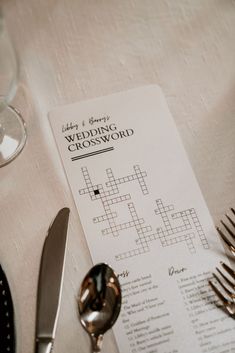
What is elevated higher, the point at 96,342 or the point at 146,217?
the point at 146,217

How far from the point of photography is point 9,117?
0.50m

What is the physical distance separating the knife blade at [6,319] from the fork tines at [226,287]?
0.72ft

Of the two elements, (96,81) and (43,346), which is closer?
(43,346)

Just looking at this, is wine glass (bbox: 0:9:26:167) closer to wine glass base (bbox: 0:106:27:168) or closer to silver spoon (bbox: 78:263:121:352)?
wine glass base (bbox: 0:106:27:168)

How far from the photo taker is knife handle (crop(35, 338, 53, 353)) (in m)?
0.39

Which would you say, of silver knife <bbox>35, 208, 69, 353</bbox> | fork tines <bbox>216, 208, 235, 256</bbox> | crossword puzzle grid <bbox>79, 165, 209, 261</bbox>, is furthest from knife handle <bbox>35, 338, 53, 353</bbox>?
fork tines <bbox>216, 208, 235, 256</bbox>

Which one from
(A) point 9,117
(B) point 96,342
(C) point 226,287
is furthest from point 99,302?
(A) point 9,117

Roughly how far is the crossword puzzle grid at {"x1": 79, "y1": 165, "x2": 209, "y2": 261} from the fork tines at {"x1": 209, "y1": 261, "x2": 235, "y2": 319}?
0.03m

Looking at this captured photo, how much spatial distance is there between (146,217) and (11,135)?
200 millimetres

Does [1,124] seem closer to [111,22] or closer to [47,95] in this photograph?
[47,95]

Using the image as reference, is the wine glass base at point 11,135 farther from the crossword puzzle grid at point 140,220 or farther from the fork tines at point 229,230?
the fork tines at point 229,230

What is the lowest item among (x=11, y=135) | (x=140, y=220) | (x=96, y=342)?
(x=96, y=342)

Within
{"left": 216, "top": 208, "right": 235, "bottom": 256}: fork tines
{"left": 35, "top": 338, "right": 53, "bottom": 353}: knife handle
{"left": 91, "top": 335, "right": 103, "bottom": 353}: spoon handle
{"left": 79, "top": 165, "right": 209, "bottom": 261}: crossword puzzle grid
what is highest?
{"left": 79, "top": 165, "right": 209, "bottom": 261}: crossword puzzle grid

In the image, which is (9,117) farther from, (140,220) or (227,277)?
(227,277)
